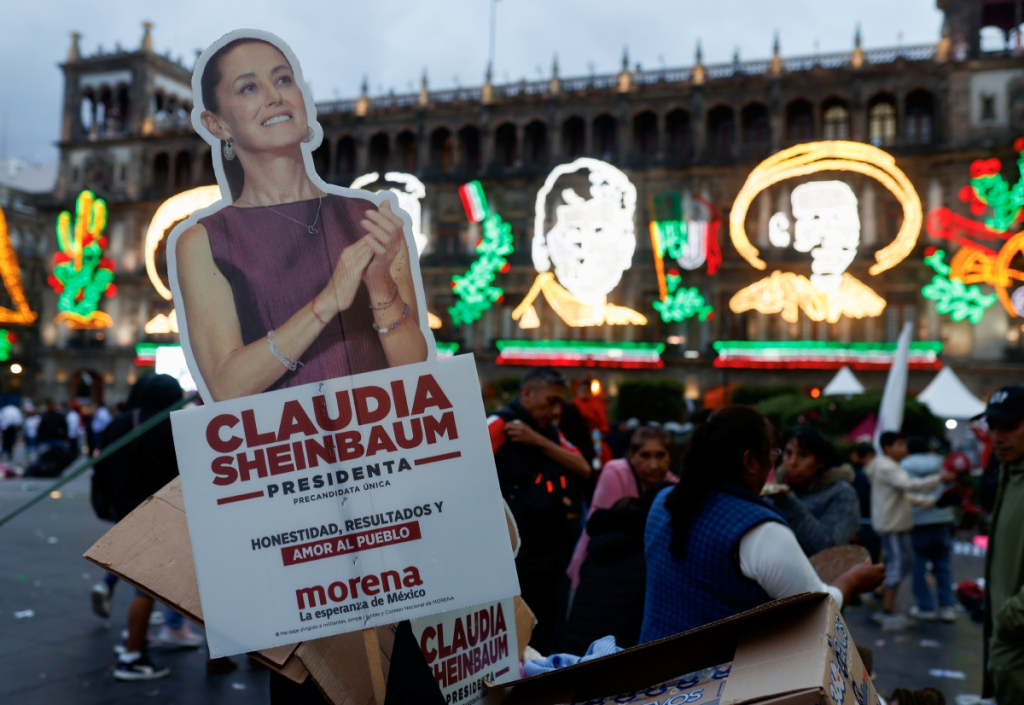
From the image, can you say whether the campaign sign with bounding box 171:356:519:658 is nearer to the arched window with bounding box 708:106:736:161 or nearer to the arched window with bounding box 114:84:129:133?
the arched window with bounding box 708:106:736:161

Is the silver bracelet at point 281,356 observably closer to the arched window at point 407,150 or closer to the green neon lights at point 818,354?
the green neon lights at point 818,354

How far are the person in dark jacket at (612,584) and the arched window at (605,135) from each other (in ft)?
88.8

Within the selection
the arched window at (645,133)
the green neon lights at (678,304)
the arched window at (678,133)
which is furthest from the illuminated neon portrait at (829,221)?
the arched window at (645,133)

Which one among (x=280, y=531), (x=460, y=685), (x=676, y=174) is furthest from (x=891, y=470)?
(x=676, y=174)

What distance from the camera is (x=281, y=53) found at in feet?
6.26

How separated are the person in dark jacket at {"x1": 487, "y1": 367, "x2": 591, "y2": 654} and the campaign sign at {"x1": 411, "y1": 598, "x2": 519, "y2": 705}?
1.53 meters

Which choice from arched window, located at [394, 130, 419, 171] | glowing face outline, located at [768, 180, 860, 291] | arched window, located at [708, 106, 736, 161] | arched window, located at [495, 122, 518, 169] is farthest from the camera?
arched window, located at [394, 130, 419, 171]

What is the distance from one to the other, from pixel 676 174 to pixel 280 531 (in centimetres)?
2723

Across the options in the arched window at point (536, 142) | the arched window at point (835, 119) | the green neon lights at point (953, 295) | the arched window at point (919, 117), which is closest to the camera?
the green neon lights at point (953, 295)

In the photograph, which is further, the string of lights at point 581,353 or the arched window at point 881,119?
the string of lights at point 581,353

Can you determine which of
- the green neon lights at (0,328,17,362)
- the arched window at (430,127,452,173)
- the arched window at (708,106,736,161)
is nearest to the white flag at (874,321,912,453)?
the arched window at (708,106,736,161)

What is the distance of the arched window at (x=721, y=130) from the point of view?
27562 mm

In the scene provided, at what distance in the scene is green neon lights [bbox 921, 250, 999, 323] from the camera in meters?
21.9

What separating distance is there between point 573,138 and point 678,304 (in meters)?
8.31
